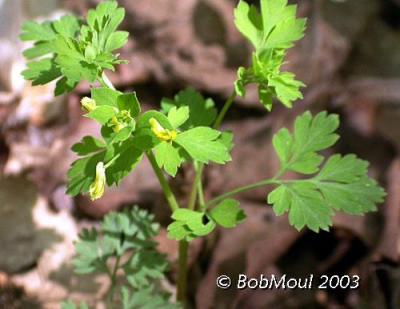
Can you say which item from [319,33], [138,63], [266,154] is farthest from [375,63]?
[138,63]

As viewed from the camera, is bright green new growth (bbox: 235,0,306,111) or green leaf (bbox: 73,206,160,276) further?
green leaf (bbox: 73,206,160,276)

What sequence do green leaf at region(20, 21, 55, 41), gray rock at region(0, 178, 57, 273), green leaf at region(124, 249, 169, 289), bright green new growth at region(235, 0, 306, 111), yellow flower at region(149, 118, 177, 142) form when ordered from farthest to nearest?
1. gray rock at region(0, 178, 57, 273)
2. green leaf at region(124, 249, 169, 289)
3. green leaf at region(20, 21, 55, 41)
4. bright green new growth at region(235, 0, 306, 111)
5. yellow flower at region(149, 118, 177, 142)

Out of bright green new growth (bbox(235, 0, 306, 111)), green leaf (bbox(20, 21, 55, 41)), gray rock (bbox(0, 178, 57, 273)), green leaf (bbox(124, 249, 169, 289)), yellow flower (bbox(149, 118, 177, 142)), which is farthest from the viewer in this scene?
gray rock (bbox(0, 178, 57, 273))

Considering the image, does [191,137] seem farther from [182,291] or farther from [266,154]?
[266,154]

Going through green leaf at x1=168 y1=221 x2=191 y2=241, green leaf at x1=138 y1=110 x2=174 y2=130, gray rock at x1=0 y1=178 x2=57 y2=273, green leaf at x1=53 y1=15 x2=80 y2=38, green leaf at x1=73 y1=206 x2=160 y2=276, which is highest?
green leaf at x1=53 y1=15 x2=80 y2=38

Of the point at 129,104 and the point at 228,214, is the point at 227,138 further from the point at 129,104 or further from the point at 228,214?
the point at 129,104

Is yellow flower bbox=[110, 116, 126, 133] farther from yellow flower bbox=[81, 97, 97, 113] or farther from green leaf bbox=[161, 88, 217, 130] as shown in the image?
green leaf bbox=[161, 88, 217, 130]

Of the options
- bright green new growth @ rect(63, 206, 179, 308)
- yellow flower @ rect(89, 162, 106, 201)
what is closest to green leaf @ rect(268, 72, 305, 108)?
yellow flower @ rect(89, 162, 106, 201)
